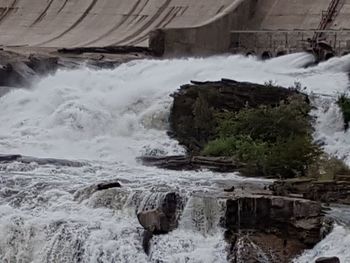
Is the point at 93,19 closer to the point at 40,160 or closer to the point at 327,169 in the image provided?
the point at 40,160

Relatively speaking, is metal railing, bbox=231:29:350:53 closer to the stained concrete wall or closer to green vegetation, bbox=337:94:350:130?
the stained concrete wall

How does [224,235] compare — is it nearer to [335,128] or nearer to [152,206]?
[152,206]

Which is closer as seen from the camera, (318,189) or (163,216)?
(163,216)

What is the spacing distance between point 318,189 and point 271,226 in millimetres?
1512

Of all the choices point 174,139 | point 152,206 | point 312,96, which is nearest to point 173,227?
point 152,206

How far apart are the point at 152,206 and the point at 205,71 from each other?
11.8 metres

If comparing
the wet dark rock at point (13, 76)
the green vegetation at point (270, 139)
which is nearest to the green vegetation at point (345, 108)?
the green vegetation at point (270, 139)

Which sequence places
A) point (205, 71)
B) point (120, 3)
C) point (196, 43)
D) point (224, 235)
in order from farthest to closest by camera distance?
point (120, 3) → point (196, 43) → point (205, 71) → point (224, 235)

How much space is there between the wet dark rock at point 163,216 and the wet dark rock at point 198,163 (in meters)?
3.64

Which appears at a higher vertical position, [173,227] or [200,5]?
[200,5]

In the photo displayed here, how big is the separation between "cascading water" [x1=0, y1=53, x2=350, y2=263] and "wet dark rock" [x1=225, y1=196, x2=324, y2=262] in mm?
224

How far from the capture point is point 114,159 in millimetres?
20641

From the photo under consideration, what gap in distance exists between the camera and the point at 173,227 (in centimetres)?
1502

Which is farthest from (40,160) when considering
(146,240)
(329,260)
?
(329,260)
